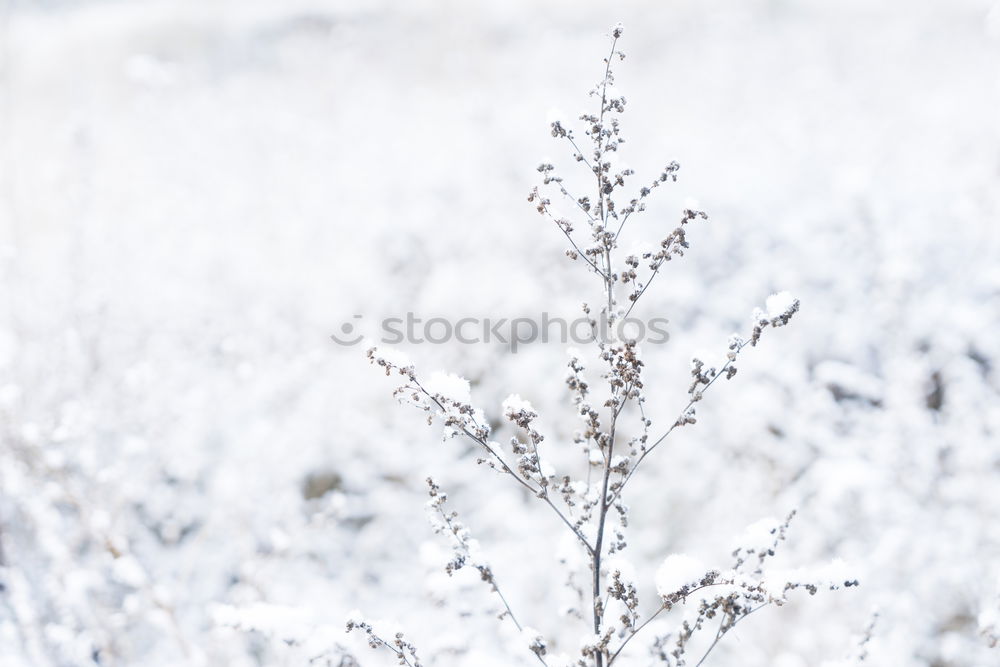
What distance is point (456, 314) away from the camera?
21.4ft

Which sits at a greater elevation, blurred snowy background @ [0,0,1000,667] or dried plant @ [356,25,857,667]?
blurred snowy background @ [0,0,1000,667]

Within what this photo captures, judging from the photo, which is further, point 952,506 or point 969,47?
point 969,47

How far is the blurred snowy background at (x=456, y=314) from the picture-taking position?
12.7 ft

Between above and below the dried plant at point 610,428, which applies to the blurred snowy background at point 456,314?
above

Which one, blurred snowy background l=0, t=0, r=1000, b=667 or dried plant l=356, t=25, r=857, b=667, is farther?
blurred snowy background l=0, t=0, r=1000, b=667

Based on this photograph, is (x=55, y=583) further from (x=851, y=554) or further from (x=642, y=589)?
(x=851, y=554)

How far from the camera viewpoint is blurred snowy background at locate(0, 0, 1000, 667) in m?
3.87

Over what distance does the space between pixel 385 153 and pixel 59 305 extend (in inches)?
202

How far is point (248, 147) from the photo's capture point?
1006 centimetres

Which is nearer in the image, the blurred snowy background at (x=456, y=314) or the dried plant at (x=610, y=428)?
the dried plant at (x=610, y=428)

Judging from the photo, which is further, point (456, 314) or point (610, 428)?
point (456, 314)

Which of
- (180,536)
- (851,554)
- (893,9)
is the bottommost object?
(180,536)

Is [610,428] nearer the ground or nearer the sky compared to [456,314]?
nearer the ground

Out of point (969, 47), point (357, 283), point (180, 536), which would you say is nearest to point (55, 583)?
point (180, 536)
